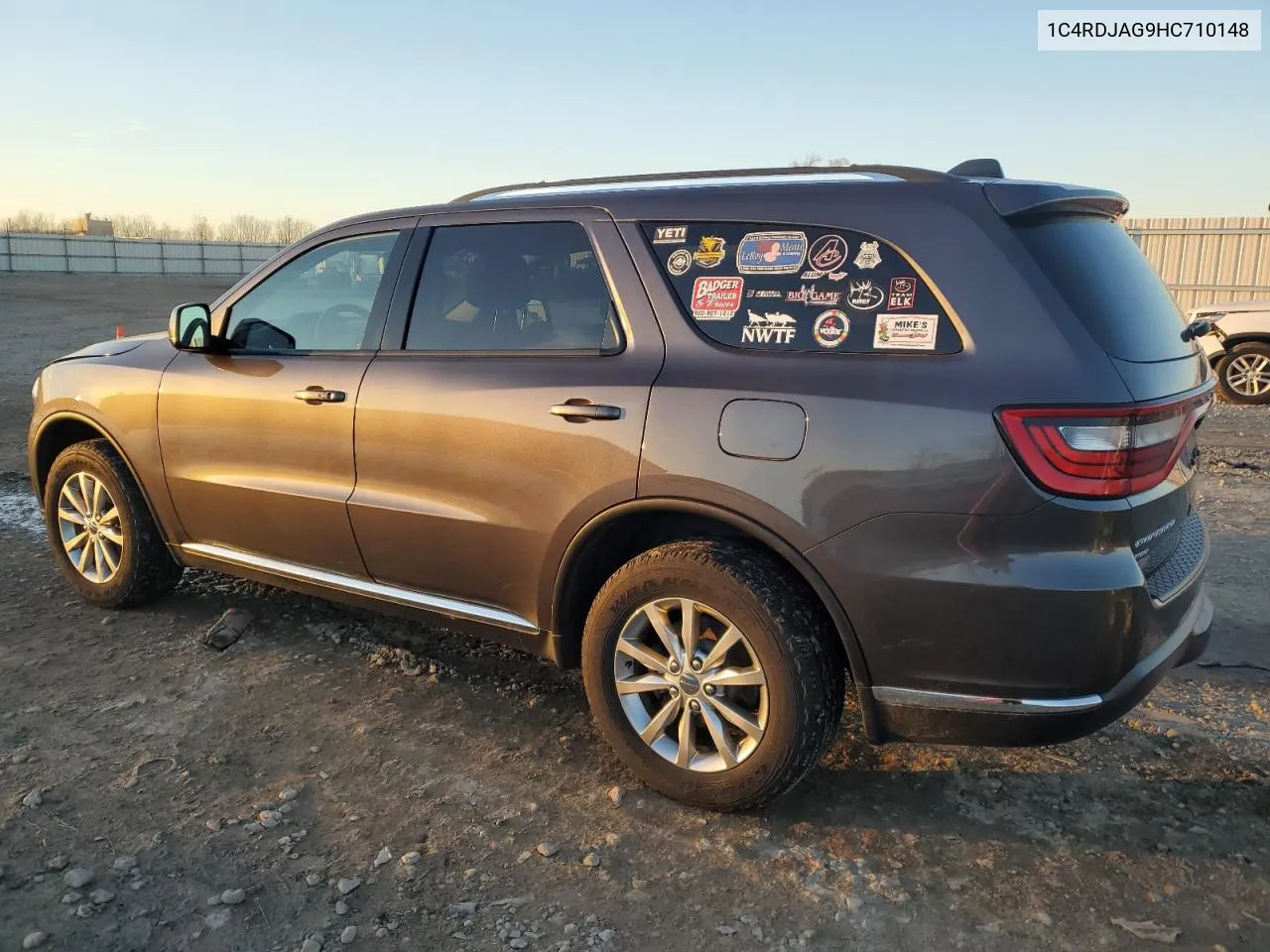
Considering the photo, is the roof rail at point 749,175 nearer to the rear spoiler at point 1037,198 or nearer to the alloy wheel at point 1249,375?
the rear spoiler at point 1037,198

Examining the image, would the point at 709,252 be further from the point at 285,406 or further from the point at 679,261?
the point at 285,406

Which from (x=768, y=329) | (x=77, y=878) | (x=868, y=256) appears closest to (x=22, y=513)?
(x=77, y=878)

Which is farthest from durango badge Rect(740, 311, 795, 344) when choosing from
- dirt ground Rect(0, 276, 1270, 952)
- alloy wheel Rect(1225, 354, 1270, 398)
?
alloy wheel Rect(1225, 354, 1270, 398)

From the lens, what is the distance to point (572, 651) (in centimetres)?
321

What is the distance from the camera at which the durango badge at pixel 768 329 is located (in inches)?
107

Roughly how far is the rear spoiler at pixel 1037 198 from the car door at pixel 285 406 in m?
2.11

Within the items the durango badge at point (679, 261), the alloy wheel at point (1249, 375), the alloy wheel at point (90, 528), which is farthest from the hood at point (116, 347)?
the alloy wheel at point (1249, 375)

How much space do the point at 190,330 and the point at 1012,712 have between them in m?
3.39

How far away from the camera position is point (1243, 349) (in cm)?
1065

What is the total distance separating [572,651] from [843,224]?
1604 mm

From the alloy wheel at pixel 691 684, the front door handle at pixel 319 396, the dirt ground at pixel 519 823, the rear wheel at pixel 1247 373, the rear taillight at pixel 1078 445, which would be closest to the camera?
the rear taillight at pixel 1078 445

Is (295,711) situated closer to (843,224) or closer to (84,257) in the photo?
(843,224)

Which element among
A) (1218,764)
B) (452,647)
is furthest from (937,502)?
(452,647)

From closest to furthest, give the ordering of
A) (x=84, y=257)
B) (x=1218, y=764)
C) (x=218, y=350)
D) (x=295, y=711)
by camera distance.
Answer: (x=1218, y=764), (x=295, y=711), (x=218, y=350), (x=84, y=257)
